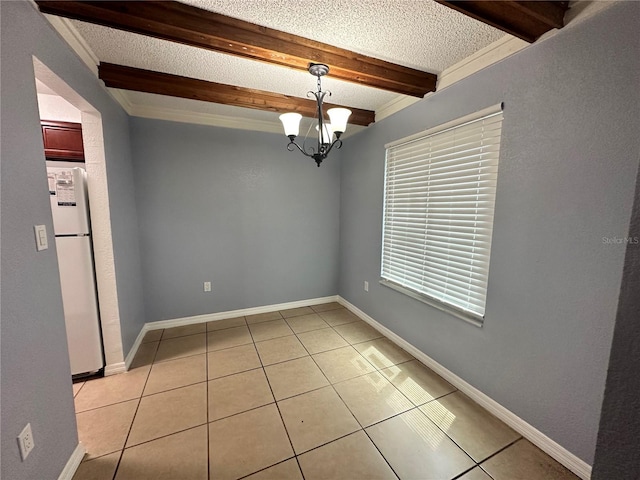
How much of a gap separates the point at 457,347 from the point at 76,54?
323 cm

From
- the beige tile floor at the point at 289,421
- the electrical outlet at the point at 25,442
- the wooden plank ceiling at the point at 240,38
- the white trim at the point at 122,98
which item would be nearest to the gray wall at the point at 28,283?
the electrical outlet at the point at 25,442

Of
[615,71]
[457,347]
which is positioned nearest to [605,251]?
[615,71]

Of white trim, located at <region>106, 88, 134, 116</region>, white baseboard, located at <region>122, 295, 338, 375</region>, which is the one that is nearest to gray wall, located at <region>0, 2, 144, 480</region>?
white trim, located at <region>106, 88, 134, 116</region>

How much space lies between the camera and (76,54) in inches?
60.4

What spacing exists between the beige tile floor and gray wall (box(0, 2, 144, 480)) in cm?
39

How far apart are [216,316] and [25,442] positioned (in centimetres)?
211

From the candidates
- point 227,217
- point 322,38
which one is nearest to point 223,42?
point 322,38

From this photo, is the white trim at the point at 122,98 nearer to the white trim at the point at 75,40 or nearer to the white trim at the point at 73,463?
the white trim at the point at 75,40

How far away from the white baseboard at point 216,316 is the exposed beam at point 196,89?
2272 mm

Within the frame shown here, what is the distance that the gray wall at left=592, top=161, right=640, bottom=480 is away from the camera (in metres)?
0.48

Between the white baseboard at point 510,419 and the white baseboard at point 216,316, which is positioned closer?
the white baseboard at point 510,419

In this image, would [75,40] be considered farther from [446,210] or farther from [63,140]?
[446,210]

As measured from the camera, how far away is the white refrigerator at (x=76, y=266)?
1794mm

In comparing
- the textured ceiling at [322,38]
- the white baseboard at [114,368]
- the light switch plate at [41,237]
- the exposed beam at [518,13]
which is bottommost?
the white baseboard at [114,368]
